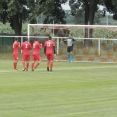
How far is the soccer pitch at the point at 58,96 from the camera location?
16.8 m

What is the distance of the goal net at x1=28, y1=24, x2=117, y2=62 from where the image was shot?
46.2 m

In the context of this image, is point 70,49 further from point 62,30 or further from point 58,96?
point 58,96

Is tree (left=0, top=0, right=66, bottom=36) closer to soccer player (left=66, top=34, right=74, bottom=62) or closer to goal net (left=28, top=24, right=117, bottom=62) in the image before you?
goal net (left=28, top=24, right=117, bottom=62)

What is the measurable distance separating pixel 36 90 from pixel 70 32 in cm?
2817

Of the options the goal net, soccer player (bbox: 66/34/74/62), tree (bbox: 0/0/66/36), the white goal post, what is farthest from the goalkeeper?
tree (bbox: 0/0/66/36)

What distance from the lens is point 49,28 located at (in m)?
49.0

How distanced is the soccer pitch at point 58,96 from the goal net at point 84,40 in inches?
663

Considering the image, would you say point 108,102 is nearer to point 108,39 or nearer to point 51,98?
point 51,98

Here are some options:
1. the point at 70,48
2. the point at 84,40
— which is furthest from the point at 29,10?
the point at 70,48

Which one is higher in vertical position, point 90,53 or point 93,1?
point 93,1

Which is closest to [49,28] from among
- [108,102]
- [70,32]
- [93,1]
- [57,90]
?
[70,32]

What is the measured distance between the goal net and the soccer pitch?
55.2 ft

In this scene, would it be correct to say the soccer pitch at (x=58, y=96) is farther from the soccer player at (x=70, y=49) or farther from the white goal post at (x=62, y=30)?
the white goal post at (x=62, y=30)

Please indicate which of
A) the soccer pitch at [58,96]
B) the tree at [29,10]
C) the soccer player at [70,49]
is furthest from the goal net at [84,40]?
the soccer pitch at [58,96]
